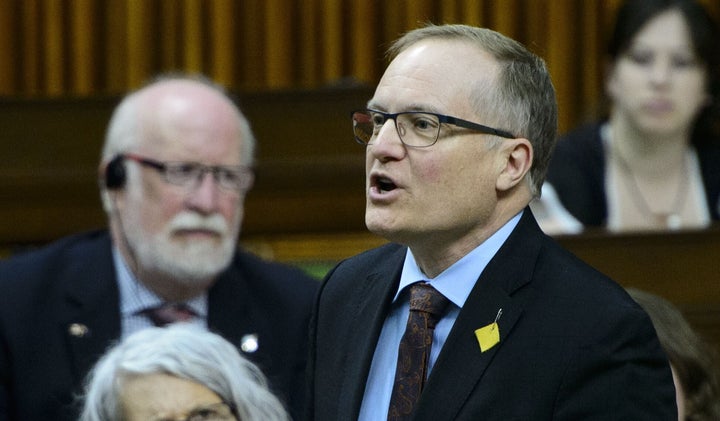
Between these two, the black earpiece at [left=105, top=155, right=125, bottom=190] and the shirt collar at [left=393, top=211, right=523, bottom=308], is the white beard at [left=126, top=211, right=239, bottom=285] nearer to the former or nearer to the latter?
the black earpiece at [left=105, top=155, right=125, bottom=190]

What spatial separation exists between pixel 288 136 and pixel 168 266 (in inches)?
43.9

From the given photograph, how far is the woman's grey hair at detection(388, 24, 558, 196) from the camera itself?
1.86m

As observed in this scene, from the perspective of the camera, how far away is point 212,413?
2199mm

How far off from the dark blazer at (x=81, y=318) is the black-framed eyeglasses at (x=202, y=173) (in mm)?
211

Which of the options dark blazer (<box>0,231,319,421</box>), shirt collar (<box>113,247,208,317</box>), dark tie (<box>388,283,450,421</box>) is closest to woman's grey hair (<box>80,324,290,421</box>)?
dark tie (<box>388,283,450,421</box>)

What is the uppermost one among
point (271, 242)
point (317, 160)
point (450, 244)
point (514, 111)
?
point (514, 111)

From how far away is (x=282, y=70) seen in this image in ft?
16.6

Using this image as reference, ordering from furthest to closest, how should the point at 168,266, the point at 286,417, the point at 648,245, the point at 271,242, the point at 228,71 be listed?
the point at 228,71
the point at 271,242
the point at 648,245
the point at 168,266
the point at 286,417

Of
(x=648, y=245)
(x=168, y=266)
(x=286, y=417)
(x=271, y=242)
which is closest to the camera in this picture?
(x=286, y=417)

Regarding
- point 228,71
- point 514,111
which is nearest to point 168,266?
point 514,111

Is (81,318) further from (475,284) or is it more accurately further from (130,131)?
(475,284)

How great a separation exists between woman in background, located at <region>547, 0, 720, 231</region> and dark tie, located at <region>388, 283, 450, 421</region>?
2117 mm

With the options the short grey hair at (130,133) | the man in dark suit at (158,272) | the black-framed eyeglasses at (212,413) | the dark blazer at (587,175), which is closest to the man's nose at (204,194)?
the man in dark suit at (158,272)

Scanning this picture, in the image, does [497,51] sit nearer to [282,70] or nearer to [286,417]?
[286,417]
